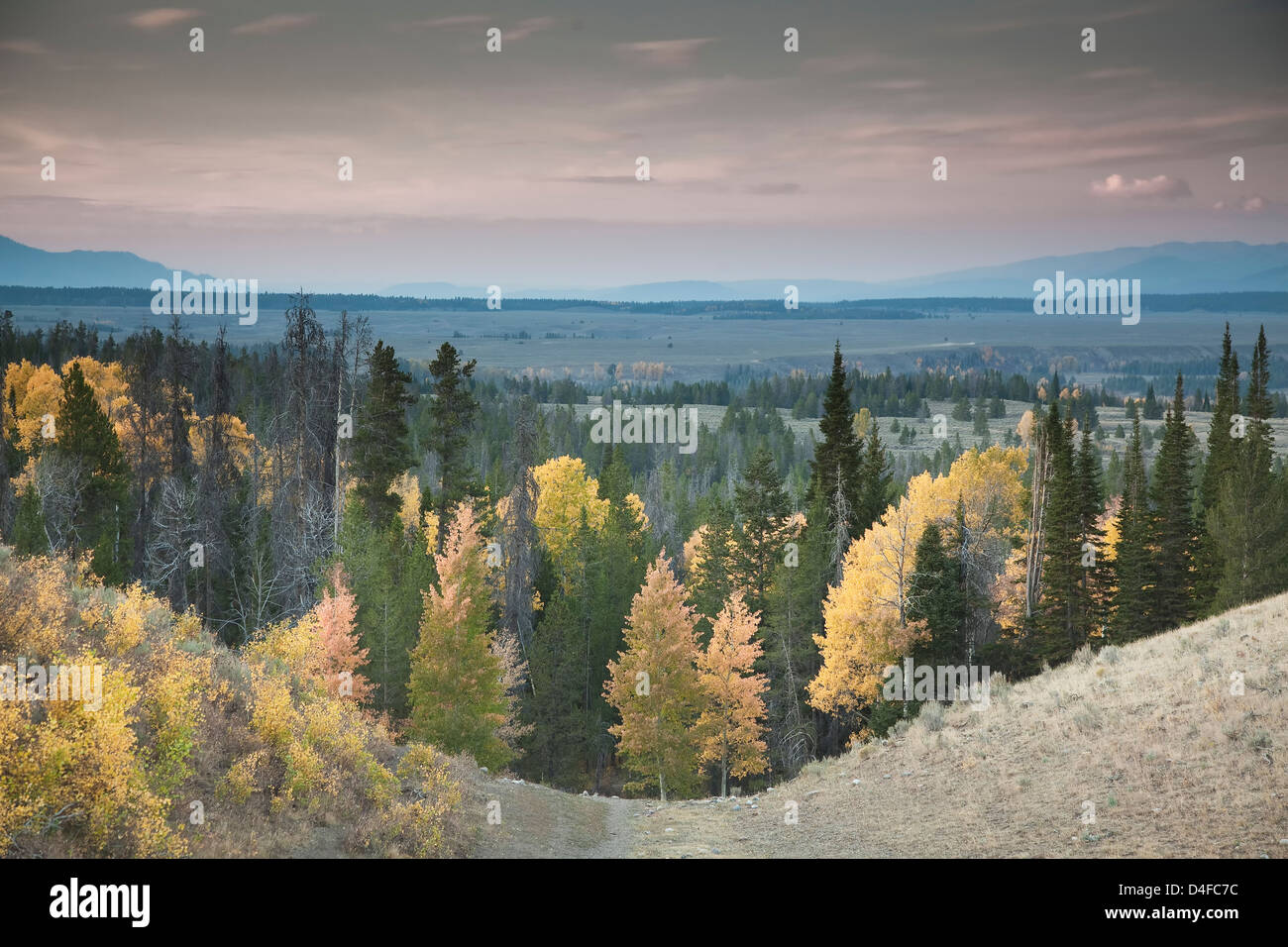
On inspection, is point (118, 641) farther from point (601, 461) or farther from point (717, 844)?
point (601, 461)

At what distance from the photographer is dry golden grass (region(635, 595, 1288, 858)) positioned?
1769 centimetres

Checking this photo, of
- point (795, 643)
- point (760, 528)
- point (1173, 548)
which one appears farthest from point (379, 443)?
point (1173, 548)

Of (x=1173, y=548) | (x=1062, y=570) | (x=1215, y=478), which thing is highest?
(x=1215, y=478)

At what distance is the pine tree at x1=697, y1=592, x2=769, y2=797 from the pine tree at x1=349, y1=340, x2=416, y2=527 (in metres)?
17.4

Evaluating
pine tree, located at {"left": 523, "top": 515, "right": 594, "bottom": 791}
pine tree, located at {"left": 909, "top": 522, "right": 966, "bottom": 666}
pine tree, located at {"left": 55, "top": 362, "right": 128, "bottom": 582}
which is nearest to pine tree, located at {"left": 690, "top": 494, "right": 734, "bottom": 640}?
pine tree, located at {"left": 523, "top": 515, "right": 594, "bottom": 791}

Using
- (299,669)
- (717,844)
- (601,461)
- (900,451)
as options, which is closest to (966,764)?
(717,844)

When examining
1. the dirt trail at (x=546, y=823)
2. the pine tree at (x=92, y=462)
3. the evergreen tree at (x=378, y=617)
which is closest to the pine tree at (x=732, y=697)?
the dirt trail at (x=546, y=823)

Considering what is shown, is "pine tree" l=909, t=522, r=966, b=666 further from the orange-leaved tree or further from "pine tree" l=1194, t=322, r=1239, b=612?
the orange-leaved tree

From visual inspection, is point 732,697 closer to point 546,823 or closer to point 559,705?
point 559,705

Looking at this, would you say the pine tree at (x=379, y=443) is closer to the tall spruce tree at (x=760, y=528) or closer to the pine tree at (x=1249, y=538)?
the tall spruce tree at (x=760, y=528)

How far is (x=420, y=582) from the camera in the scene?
4488 centimetres

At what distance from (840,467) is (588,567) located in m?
15.1

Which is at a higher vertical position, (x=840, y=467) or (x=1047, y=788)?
(x=840, y=467)

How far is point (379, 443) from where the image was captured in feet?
153
